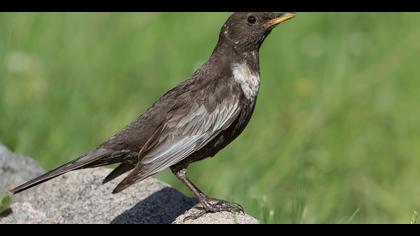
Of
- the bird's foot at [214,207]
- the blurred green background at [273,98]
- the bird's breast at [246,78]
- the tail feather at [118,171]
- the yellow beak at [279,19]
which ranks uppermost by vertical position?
the yellow beak at [279,19]

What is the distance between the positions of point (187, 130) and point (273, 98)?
13.7 feet

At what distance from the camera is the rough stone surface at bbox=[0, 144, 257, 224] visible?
7.06 meters

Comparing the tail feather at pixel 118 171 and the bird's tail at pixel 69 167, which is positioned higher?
the bird's tail at pixel 69 167

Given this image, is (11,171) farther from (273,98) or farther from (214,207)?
(273,98)

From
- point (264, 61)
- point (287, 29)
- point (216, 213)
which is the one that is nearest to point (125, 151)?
point (216, 213)

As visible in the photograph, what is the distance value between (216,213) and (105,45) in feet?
17.3

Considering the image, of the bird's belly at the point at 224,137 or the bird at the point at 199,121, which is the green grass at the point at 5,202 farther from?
the bird's belly at the point at 224,137

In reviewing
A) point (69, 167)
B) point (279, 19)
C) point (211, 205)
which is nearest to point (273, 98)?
point (279, 19)

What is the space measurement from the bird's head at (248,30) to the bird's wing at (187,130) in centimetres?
52

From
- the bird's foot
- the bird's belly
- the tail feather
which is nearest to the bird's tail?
the tail feather

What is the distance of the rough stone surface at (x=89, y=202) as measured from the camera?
7.06 meters

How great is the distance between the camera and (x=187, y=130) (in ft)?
22.9

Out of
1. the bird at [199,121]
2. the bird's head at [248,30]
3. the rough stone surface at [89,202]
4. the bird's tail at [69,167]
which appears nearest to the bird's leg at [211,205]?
the bird at [199,121]

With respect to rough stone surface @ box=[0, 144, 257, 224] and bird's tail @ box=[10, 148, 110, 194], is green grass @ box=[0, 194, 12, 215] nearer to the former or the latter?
rough stone surface @ box=[0, 144, 257, 224]
